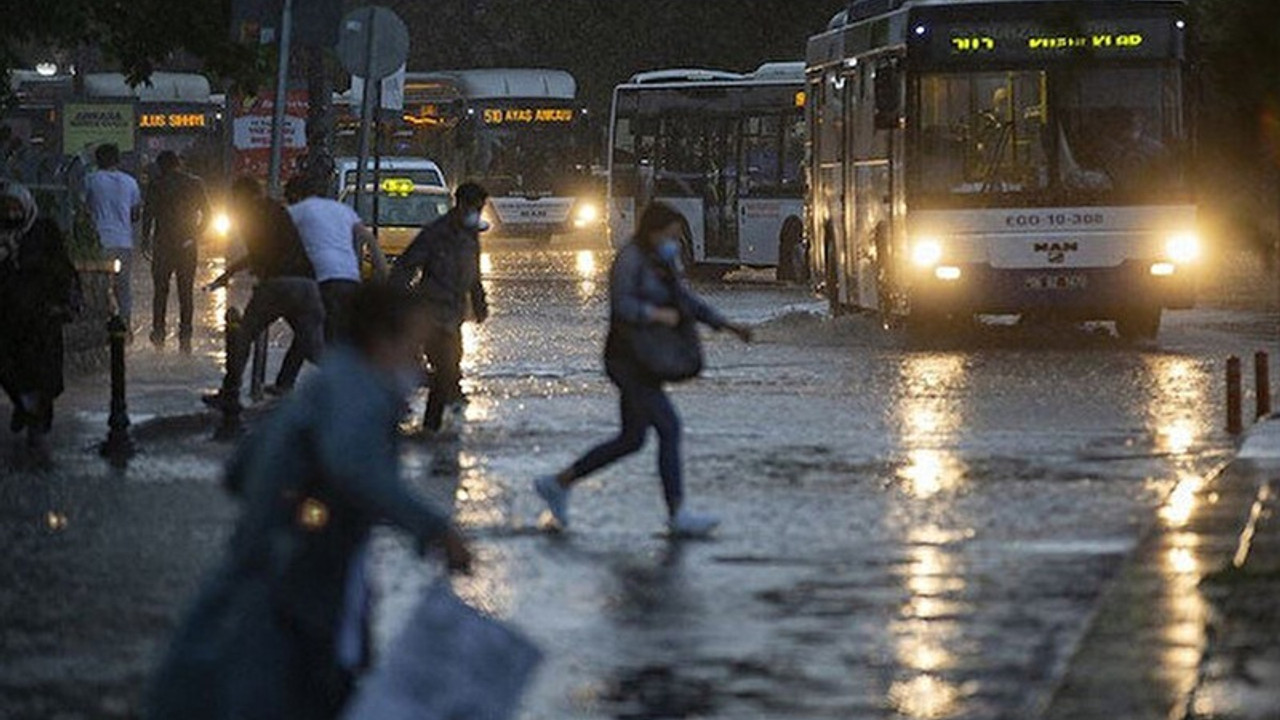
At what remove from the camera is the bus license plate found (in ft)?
97.7

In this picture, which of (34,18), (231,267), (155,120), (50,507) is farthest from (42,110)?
(50,507)

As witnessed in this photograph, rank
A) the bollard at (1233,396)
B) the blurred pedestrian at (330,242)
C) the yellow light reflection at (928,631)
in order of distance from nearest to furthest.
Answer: the yellow light reflection at (928,631) → the bollard at (1233,396) → the blurred pedestrian at (330,242)

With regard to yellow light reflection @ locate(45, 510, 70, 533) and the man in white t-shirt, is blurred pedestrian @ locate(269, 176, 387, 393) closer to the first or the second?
yellow light reflection @ locate(45, 510, 70, 533)

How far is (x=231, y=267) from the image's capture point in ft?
77.1

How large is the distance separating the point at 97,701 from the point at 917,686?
8.09 ft

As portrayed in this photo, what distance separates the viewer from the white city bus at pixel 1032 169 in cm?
2977

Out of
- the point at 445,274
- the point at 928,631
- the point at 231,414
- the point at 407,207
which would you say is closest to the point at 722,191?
the point at 407,207

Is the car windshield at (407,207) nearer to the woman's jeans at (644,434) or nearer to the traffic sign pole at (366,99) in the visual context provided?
the traffic sign pole at (366,99)

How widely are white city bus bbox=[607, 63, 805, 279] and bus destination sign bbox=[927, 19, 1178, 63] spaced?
1546cm

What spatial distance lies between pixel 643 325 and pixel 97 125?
43214 millimetres

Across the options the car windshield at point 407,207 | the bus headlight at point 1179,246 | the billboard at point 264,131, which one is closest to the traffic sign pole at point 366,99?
the bus headlight at point 1179,246

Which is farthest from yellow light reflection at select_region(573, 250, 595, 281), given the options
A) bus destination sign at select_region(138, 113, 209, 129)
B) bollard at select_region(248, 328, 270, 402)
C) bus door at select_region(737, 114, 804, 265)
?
bollard at select_region(248, 328, 270, 402)

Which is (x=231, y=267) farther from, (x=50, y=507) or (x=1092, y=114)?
(x=1092, y=114)

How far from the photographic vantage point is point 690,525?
50.4ft
